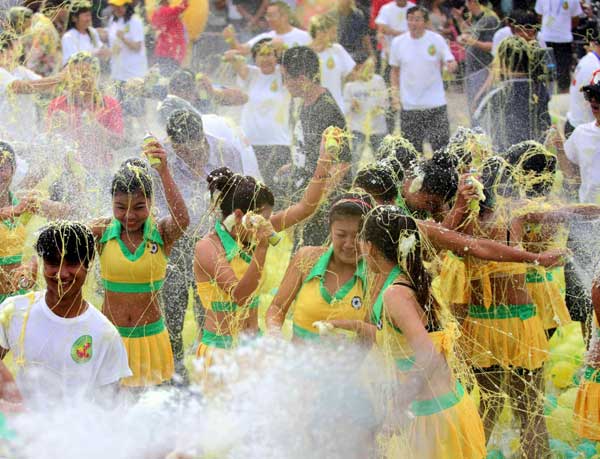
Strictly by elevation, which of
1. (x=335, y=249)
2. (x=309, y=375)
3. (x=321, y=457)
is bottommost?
(x=321, y=457)

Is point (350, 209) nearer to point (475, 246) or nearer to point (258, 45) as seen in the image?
point (475, 246)

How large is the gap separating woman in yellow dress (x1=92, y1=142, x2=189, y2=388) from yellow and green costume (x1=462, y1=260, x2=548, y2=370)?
5.18 feet

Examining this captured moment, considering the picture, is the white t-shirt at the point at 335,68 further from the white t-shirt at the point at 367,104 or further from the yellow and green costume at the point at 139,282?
the yellow and green costume at the point at 139,282

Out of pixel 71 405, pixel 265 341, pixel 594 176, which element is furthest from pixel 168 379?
pixel 594 176

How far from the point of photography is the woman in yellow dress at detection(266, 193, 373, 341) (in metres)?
4.65

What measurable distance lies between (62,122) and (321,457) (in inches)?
170

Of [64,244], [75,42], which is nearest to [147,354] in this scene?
[64,244]

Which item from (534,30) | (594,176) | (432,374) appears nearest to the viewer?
(432,374)

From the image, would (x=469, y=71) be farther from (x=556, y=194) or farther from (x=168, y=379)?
(x=168, y=379)

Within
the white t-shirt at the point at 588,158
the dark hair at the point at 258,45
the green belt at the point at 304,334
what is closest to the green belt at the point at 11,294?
the green belt at the point at 304,334

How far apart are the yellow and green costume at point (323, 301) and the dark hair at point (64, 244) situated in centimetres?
102

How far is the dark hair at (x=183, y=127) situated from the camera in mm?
6195

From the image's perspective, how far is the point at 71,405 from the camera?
4125 mm

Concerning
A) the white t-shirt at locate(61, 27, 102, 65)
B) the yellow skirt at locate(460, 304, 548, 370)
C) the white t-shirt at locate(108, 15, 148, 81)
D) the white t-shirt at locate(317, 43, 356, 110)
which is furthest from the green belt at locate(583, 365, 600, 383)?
the white t-shirt at locate(108, 15, 148, 81)
